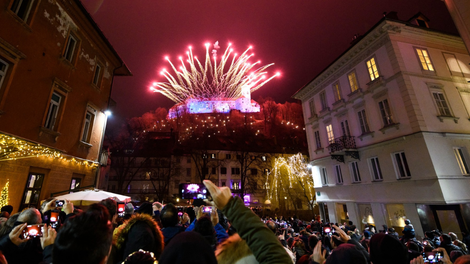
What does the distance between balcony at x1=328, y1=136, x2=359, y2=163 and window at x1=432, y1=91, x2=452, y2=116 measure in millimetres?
6104

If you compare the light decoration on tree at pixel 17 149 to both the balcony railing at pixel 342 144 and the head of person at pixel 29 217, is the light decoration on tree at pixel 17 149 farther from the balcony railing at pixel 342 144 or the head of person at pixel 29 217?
the balcony railing at pixel 342 144

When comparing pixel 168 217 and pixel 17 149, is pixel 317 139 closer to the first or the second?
pixel 168 217

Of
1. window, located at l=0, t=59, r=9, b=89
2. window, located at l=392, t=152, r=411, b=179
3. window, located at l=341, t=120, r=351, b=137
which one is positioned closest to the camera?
window, located at l=0, t=59, r=9, b=89

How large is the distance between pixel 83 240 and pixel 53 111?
13.7 meters

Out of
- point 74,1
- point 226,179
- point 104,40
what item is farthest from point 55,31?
point 226,179

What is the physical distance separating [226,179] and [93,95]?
1391 inches

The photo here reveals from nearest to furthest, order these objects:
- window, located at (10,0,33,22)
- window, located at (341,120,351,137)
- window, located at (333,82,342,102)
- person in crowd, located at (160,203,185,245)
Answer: person in crowd, located at (160,203,185,245)
window, located at (10,0,33,22)
window, located at (341,120,351,137)
window, located at (333,82,342,102)

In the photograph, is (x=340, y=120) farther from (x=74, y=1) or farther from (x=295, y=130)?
(x=295, y=130)

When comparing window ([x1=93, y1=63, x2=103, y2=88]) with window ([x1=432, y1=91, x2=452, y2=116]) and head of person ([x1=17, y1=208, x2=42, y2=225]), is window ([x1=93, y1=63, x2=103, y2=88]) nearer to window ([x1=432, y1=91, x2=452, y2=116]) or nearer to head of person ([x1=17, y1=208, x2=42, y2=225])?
head of person ([x1=17, y1=208, x2=42, y2=225])

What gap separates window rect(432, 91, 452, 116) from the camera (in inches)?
598

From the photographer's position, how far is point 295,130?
2030 inches

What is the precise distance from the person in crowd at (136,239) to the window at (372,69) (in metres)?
20.3

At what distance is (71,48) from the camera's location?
13062 millimetres

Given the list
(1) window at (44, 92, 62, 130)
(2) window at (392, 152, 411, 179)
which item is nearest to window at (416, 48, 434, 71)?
(2) window at (392, 152, 411, 179)
